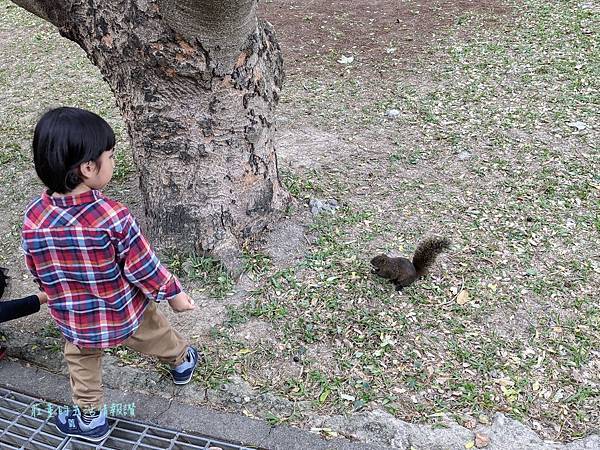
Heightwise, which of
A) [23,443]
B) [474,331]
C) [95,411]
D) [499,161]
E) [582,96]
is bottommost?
[23,443]

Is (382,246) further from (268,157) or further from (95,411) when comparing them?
(95,411)

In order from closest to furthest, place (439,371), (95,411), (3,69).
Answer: (95,411) → (439,371) → (3,69)

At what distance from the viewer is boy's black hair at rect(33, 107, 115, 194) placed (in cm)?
213

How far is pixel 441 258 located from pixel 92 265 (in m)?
2.07

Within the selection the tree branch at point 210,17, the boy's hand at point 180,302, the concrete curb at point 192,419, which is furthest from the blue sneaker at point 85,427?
the tree branch at point 210,17

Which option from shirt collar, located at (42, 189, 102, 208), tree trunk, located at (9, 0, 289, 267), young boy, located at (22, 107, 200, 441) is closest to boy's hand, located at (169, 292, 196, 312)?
young boy, located at (22, 107, 200, 441)

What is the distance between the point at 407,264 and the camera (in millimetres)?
3318

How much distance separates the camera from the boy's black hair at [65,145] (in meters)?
2.13

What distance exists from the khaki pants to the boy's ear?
62cm

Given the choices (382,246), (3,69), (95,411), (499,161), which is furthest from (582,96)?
(3,69)

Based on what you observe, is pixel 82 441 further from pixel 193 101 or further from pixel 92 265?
pixel 193 101

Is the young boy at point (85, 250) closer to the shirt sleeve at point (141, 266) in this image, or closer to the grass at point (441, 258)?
the shirt sleeve at point (141, 266)

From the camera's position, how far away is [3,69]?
6.95 m

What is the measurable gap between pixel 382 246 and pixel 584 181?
1575 mm
